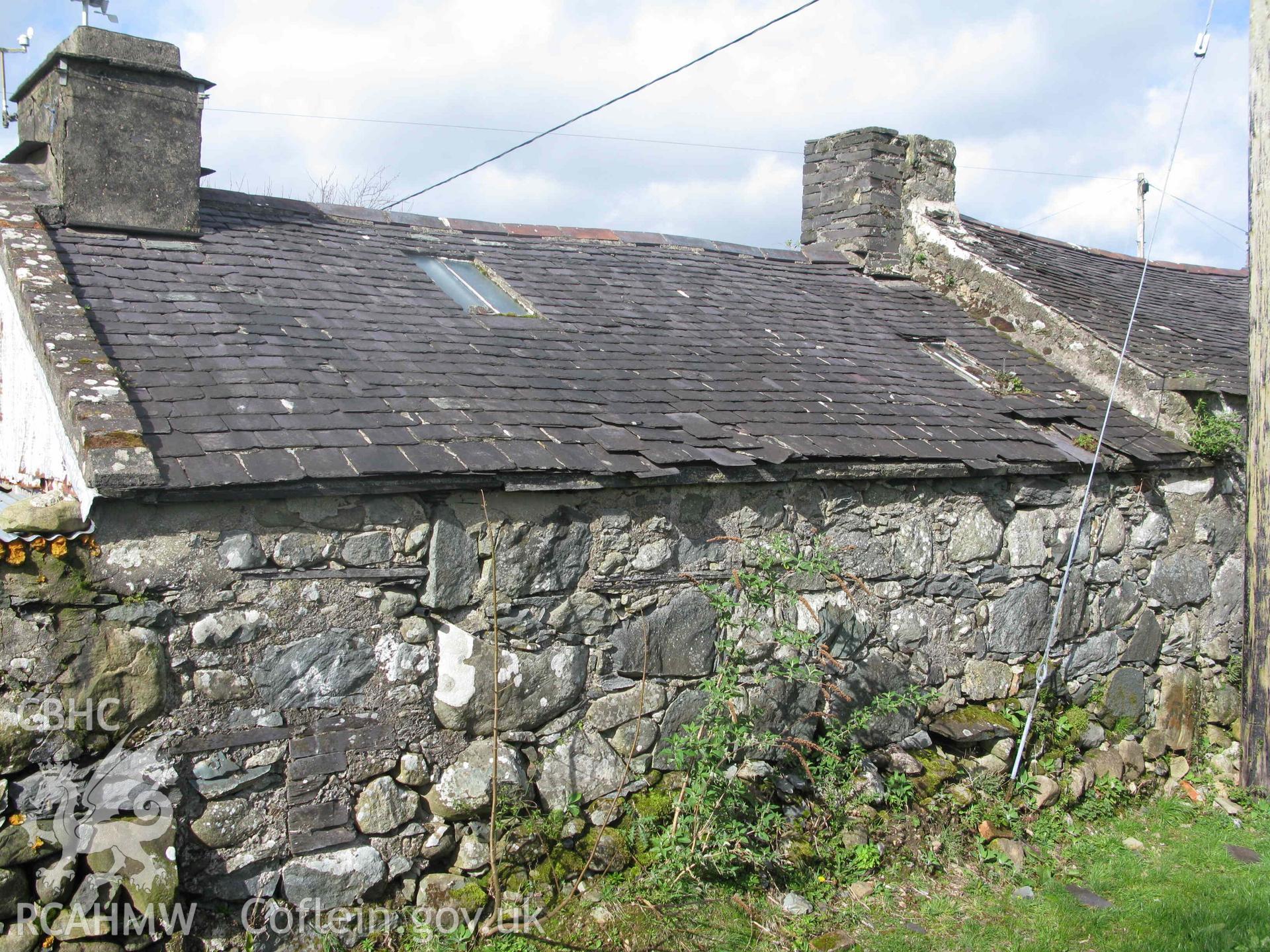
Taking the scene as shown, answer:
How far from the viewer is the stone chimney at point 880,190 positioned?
10273 mm

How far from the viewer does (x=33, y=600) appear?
13.0 ft

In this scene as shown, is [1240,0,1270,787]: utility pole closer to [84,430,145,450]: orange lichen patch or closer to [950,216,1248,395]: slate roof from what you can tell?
[950,216,1248,395]: slate roof

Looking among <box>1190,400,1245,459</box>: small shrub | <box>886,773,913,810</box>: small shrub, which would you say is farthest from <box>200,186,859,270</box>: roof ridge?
<box>886,773,913,810</box>: small shrub

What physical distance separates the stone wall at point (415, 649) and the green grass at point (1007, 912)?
71cm

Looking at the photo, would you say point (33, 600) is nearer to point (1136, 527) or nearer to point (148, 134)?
point (148, 134)

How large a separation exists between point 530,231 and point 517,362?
3186 mm

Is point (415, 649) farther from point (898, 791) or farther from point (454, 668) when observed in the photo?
point (898, 791)

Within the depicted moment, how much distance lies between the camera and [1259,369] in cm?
594

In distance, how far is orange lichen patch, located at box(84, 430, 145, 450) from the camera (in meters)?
4.09

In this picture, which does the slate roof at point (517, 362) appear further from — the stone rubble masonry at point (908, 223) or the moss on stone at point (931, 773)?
the moss on stone at point (931, 773)

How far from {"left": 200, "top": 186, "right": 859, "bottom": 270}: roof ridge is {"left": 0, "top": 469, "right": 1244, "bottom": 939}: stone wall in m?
4.16

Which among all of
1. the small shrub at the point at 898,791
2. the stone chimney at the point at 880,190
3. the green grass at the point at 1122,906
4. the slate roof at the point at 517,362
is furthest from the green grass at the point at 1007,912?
the stone chimney at the point at 880,190

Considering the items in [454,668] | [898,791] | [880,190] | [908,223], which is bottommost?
[898,791]

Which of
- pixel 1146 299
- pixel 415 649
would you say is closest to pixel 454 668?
pixel 415 649
